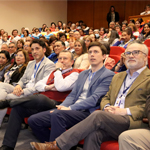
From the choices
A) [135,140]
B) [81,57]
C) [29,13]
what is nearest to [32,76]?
[81,57]

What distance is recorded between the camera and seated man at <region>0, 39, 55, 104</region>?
8.63ft

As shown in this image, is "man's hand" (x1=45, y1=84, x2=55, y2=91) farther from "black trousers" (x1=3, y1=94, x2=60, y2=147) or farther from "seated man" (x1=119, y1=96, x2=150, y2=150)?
"seated man" (x1=119, y1=96, x2=150, y2=150)

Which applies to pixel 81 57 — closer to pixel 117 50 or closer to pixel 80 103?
pixel 117 50

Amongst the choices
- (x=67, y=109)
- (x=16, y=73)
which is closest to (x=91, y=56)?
(x=67, y=109)

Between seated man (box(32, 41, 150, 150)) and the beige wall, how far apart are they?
9123 mm

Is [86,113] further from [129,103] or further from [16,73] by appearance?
[16,73]

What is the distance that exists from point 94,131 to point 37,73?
56.2 inches

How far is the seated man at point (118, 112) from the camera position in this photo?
150 cm

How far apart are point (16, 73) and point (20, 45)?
182cm

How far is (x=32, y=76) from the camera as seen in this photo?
284 centimetres

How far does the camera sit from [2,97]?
8.45ft

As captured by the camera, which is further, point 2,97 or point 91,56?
point 2,97

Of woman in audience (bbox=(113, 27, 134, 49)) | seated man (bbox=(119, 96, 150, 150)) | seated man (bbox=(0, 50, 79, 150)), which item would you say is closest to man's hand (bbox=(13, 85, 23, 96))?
seated man (bbox=(0, 50, 79, 150))

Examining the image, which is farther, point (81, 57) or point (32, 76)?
point (81, 57)
